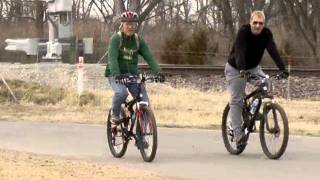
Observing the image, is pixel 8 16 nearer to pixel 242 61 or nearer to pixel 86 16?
pixel 86 16

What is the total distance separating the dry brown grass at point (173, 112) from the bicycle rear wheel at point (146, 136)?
4.48 m

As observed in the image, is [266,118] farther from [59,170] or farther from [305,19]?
[305,19]

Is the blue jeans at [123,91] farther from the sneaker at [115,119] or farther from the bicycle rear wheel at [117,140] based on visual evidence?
the bicycle rear wheel at [117,140]

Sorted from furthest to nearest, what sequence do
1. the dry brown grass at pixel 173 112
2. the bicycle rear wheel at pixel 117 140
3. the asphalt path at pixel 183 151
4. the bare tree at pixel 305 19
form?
the bare tree at pixel 305 19
the dry brown grass at pixel 173 112
the bicycle rear wheel at pixel 117 140
the asphalt path at pixel 183 151

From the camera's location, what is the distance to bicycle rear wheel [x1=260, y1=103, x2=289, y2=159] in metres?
9.79

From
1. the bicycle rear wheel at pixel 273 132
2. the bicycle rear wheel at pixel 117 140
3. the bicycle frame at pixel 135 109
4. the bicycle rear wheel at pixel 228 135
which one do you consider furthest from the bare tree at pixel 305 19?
the bicycle frame at pixel 135 109

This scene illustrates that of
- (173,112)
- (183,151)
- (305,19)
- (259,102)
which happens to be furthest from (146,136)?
(305,19)

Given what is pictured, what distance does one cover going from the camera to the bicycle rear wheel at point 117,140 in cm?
1045

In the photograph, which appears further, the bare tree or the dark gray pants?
the bare tree

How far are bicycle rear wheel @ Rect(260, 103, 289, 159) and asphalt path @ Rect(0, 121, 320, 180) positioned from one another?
149 mm

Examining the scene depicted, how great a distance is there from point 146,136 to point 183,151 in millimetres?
1292

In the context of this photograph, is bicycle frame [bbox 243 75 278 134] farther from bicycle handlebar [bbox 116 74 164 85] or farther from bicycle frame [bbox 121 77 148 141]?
bicycle frame [bbox 121 77 148 141]


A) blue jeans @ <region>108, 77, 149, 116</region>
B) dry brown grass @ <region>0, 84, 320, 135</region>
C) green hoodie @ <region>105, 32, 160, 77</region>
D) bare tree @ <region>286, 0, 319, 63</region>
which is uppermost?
bare tree @ <region>286, 0, 319, 63</region>

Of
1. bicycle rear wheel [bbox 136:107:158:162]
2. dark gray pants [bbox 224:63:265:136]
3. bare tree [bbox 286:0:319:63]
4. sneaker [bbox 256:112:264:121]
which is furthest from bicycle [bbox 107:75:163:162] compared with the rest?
bare tree [bbox 286:0:319:63]
